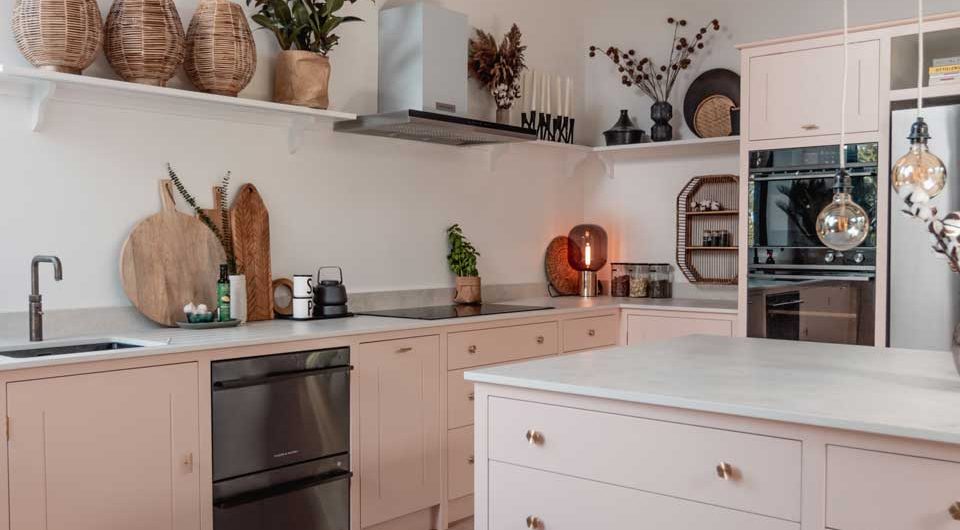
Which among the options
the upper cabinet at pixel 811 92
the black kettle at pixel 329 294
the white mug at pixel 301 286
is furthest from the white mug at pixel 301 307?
the upper cabinet at pixel 811 92

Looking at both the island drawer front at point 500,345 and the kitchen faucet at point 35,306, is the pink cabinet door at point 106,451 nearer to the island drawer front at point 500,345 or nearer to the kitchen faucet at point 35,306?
the kitchen faucet at point 35,306

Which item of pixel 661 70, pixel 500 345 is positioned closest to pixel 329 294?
pixel 500 345

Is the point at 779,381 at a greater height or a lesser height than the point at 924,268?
lesser

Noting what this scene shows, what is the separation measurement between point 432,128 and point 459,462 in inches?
58.0

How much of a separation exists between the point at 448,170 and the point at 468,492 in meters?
1.68

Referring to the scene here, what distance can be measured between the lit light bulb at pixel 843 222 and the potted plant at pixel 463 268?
2.64m

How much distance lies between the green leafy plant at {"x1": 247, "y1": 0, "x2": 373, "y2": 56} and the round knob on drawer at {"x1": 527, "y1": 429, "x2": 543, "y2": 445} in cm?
215

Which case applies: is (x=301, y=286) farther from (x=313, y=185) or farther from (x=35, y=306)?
(x=35, y=306)

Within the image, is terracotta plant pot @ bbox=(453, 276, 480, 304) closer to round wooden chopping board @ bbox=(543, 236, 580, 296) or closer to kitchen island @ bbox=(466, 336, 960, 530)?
round wooden chopping board @ bbox=(543, 236, 580, 296)

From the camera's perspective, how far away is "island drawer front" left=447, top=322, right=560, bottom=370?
3.74 meters

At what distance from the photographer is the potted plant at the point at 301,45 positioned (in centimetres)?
357

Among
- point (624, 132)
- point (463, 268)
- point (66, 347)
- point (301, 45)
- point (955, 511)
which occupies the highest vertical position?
point (301, 45)

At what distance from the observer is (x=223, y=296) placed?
10.8ft

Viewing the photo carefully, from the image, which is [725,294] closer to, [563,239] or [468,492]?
[563,239]
